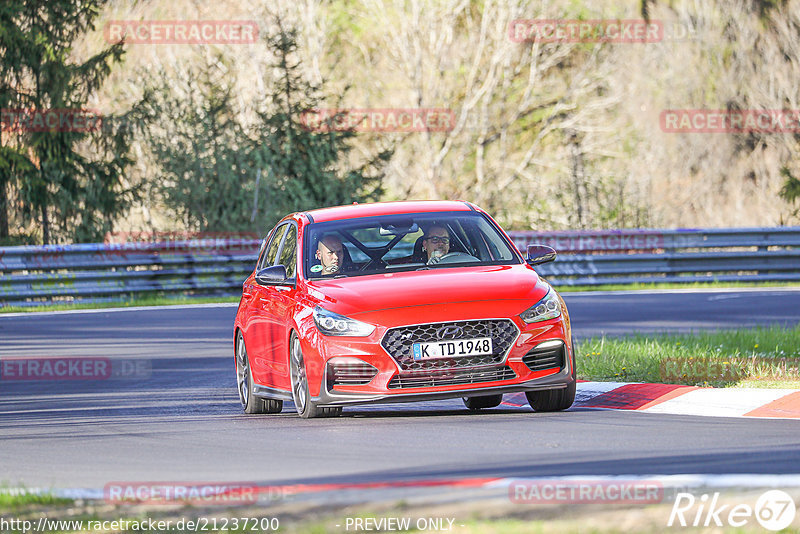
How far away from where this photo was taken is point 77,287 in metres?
25.8

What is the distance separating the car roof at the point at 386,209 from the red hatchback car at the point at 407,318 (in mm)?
18

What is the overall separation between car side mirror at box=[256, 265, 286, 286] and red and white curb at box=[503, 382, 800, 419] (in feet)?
6.93

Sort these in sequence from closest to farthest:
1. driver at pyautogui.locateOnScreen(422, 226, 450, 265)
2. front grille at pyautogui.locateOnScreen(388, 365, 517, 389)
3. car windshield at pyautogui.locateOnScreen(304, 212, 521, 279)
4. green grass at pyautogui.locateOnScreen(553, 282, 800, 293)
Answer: front grille at pyautogui.locateOnScreen(388, 365, 517, 389), car windshield at pyautogui.locateOnScreen(304, 212, 521, 279), driver at pyautogui.locateOnScreen(422, 226, 450, 265), green grass at pyautogui.locateOnScreen(553, 282, 800, 293)

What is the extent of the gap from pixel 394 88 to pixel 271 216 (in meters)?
17.3

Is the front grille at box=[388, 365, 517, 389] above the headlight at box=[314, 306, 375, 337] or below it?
below

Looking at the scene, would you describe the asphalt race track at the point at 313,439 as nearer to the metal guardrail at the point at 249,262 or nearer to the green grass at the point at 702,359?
the green grass at the point at 702,359

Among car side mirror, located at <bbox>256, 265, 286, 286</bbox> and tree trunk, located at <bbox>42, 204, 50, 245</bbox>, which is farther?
tree trunk, located at <bbox>42, 204, 50, 245</bbox>

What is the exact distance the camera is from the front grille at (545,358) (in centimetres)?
1023

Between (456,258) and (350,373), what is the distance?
66.9 inches

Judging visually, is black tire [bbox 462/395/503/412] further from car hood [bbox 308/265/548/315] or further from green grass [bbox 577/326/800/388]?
green grass [bbox 577/326/800/388]

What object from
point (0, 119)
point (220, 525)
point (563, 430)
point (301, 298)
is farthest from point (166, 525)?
point (0, 119)

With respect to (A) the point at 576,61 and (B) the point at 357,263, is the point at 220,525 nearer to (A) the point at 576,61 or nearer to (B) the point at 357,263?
(B) the point at 357,263

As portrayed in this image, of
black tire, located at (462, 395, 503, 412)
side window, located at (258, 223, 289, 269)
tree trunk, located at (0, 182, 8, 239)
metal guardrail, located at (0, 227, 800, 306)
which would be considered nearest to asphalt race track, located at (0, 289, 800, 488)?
black tire, located at (462, 395, 503, 412)

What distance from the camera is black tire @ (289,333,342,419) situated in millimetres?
10664
